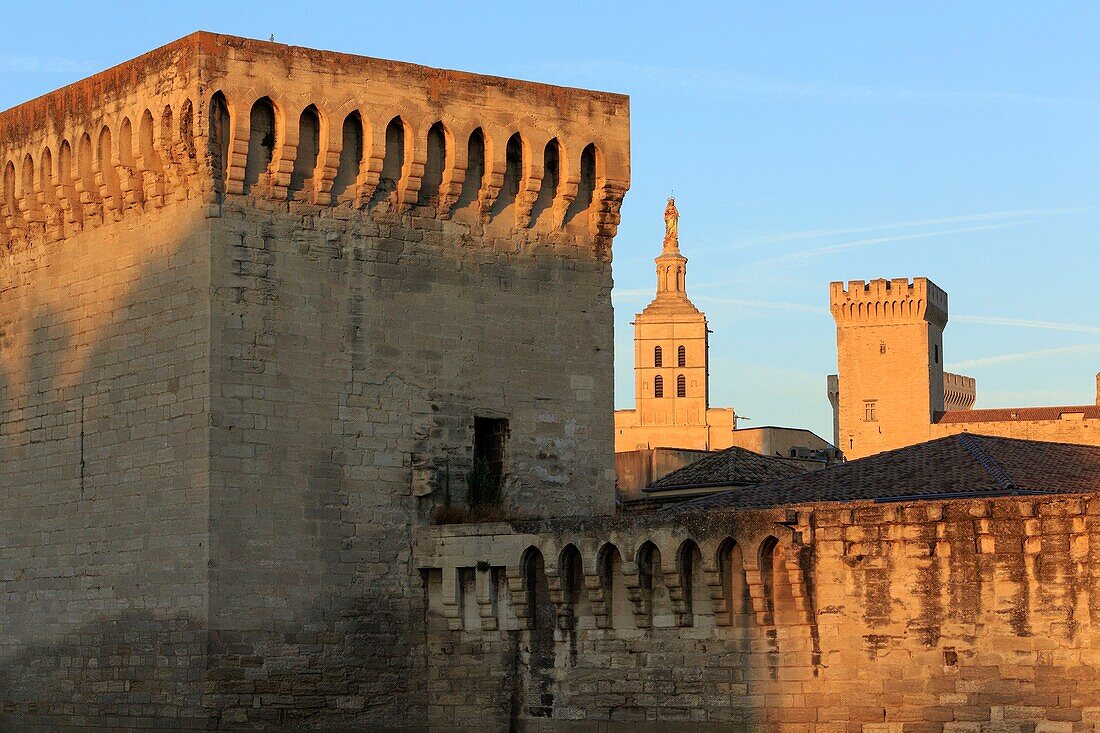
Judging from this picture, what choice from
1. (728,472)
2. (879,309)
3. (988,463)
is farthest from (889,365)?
(988,463)

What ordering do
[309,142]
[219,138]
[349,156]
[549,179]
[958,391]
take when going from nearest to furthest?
[219,138]
[309,142]
[349,156]
[549,179]
[958,391]

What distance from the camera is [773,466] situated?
126 feet

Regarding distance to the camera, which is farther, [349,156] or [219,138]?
[349,156]

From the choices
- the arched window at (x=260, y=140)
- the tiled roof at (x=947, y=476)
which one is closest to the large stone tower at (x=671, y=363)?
the tiled roof at (x=947, y=476)

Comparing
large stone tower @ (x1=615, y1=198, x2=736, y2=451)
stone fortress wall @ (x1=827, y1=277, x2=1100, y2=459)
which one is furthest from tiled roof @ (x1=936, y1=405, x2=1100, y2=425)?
large stone tower @ (x1=615, y1=198, x2=736, y2=451)

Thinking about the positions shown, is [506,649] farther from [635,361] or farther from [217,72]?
[635,361]

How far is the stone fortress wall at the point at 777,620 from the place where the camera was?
20.3 meters

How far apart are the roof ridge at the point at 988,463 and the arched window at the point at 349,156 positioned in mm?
8769

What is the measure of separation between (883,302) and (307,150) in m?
82.7

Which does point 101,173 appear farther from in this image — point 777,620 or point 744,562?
point 777,620

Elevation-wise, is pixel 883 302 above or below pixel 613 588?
above

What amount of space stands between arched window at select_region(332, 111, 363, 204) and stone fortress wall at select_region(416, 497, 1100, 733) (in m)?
4.17

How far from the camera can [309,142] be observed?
2488cm

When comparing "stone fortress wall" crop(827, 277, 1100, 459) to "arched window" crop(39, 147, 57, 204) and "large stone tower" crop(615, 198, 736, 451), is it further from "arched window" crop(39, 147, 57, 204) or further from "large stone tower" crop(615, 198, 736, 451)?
"arched window" crop(39, 147, 57, 204)
